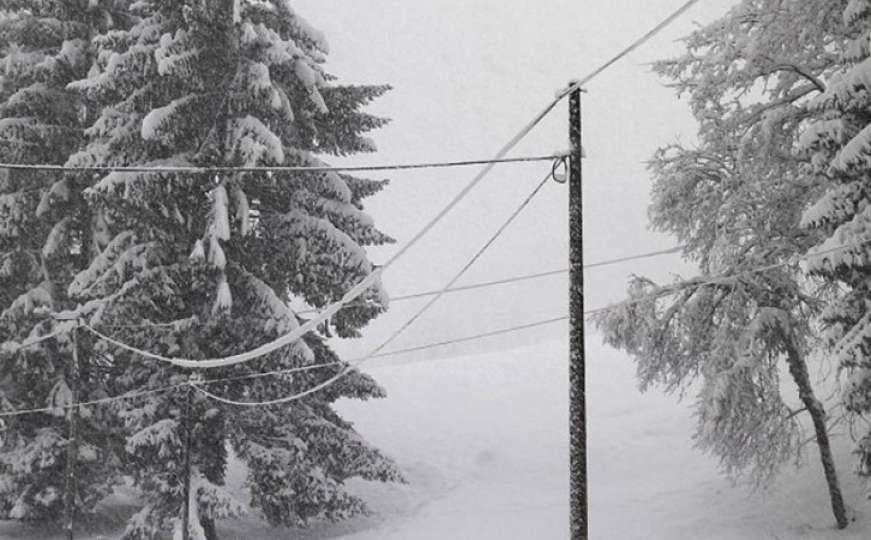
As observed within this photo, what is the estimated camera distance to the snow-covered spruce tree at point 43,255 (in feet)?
59.0

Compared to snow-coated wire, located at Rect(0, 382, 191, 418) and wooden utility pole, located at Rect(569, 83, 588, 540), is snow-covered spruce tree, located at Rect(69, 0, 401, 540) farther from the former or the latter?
wooden utility pole, located at Rect(569, 83, 588, 540)

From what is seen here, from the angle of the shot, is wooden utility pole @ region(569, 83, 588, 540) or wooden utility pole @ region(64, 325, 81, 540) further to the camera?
wooden utility pole @ region(64, 325, 81, 540)

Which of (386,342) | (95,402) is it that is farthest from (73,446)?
(386,342)

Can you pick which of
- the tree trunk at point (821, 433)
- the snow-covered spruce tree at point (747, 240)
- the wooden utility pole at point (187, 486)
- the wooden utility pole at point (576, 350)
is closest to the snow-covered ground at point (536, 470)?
the tree trunk at point (821, 433)

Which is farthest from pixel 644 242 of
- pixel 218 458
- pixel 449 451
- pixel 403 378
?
pixel 218 458

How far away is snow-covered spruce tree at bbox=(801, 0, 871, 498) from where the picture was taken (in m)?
11.0

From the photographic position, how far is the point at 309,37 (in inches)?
684

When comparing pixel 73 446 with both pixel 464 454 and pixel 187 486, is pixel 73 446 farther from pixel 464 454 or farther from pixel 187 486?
pixel 464 454

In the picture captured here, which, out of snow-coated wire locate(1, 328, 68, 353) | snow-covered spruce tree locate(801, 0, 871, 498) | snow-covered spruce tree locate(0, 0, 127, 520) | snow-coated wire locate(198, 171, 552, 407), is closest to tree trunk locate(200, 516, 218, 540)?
snow-coated wire locate(198, 171, 552, 407)

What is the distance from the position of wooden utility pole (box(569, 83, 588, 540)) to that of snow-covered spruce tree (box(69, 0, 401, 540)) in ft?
28.4

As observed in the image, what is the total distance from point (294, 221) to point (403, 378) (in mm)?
20927

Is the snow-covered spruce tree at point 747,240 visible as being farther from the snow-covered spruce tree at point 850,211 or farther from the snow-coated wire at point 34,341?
the snow-coated wire at point 34,341

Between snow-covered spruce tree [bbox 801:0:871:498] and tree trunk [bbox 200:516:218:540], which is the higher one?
snow-covered spruce tree [bbox 801:0:871:498]

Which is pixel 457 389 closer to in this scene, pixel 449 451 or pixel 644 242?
pixel 449 451
